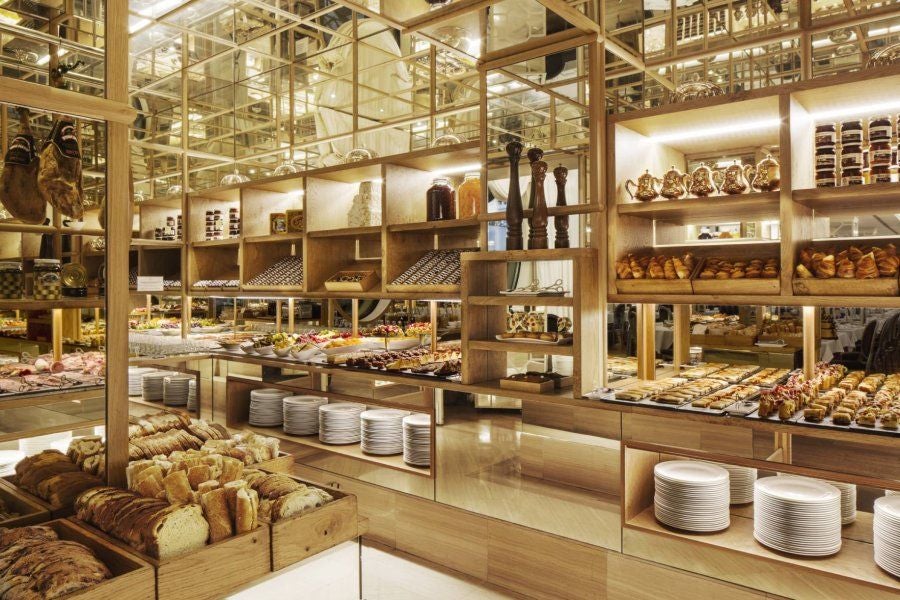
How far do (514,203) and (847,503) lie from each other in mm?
2113

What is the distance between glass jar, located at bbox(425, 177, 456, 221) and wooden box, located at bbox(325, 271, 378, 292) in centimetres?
74

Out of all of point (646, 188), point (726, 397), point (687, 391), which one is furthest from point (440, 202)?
point (726, 397)

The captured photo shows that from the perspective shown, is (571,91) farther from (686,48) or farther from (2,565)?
(686,48)

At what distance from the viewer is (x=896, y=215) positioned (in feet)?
9.75

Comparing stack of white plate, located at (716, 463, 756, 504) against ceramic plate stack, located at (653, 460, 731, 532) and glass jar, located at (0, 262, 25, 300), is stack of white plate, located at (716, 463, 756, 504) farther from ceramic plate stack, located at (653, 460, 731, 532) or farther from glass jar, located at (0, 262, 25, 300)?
glass jar, located at (0, 262, 25, 300)

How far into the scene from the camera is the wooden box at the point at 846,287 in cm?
249

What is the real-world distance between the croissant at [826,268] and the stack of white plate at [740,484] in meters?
0.98

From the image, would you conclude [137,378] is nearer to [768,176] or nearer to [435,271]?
[435,271]

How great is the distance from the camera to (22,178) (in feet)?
6.27

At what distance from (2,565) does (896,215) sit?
364 cm

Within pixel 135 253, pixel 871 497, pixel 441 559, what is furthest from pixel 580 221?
pixel 135 253

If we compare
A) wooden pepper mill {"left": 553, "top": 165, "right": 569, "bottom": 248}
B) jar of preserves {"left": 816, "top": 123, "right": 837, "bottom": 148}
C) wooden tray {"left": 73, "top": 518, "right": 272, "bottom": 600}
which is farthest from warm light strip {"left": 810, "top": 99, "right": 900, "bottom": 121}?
wooden tray {"left": 73, "top": 518, "right": 272, "bottom": 600}

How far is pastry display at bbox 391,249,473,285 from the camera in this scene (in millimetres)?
3939

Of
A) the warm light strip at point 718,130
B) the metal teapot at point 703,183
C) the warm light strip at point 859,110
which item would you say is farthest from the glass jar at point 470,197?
the warm light strip at point 859,110
